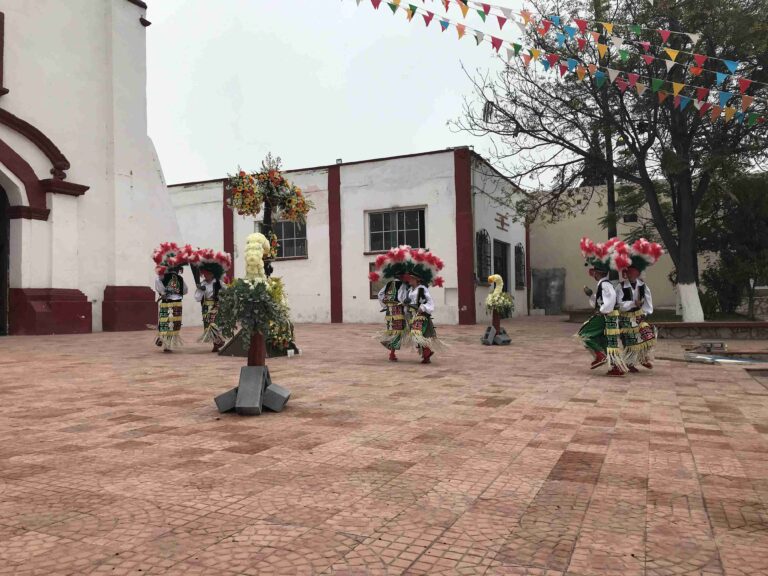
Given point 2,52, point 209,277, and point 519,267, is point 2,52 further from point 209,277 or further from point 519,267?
point 519,267

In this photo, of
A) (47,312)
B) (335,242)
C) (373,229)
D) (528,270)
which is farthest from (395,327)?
(528,270)

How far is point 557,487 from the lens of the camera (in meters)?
3.19

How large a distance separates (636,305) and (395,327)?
3307 millimetres

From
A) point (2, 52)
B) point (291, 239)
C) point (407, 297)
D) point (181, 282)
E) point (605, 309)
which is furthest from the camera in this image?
point (291, 239)

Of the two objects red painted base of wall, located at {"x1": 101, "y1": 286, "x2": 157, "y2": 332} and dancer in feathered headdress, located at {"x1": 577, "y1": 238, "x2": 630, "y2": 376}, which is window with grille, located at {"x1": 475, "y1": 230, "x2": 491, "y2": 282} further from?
dancer in feathered headdress, located at {"x1": 577, "y1": 238, "x2": 630, "y2": 376}

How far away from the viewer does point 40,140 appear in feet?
46.0

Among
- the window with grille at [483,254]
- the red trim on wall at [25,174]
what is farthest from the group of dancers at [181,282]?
the window with grille at [483,254]

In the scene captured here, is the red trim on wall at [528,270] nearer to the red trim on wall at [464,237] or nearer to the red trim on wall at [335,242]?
the red trim on wall at [464,237]

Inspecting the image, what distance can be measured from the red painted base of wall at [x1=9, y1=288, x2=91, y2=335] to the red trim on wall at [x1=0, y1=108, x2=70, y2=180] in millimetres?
2642

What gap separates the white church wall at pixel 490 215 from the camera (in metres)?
20.6

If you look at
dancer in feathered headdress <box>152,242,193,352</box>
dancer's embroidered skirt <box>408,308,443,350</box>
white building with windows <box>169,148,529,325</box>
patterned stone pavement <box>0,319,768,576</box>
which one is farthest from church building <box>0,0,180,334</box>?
dancer's embroidered skirt <box>408,308,443,350</box>

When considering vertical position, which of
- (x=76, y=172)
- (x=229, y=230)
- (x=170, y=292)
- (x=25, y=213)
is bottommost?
(x=170, y=292)

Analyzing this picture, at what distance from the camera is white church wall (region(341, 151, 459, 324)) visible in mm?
19922

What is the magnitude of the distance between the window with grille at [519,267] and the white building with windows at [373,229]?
3.59m
